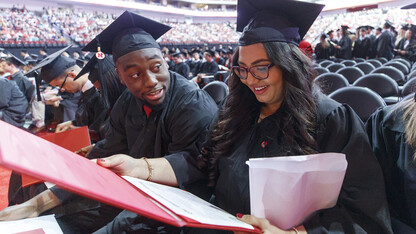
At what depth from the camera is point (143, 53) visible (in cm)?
150

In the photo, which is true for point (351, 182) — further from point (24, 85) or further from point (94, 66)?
point (24, 85)

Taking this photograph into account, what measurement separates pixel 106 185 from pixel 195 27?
39228mm

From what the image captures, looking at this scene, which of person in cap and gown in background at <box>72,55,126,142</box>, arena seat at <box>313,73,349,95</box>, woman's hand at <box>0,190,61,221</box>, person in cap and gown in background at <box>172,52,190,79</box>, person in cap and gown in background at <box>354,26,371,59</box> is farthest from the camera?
person in cap and gown in background at <box>172,52,190,79</box>

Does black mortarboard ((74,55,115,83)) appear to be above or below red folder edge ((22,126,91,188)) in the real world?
above

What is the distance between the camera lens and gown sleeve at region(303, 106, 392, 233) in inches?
38.8

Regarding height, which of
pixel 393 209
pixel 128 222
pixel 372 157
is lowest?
pixel 128 222

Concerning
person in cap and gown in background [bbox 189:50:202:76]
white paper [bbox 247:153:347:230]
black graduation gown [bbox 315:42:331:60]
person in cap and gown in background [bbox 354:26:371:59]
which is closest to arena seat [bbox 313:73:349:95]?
white paper [bbox 247:153:347:230]

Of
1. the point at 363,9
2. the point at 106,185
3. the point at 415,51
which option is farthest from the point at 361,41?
the point at 363,9

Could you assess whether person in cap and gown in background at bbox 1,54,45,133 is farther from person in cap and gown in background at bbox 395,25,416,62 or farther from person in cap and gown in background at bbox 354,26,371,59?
person in cap and gown in background at bbox 354,26,371,59

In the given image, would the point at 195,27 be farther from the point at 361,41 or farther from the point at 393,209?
the point at 393,209

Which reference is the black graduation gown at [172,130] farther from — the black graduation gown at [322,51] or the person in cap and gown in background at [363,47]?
the person in cap and gown in background at [363,47]

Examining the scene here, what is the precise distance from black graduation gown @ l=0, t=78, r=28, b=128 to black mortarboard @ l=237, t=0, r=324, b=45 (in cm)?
526

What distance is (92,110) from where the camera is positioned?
3037 millimetres

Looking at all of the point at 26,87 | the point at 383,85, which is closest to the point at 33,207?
the point at 383,85
